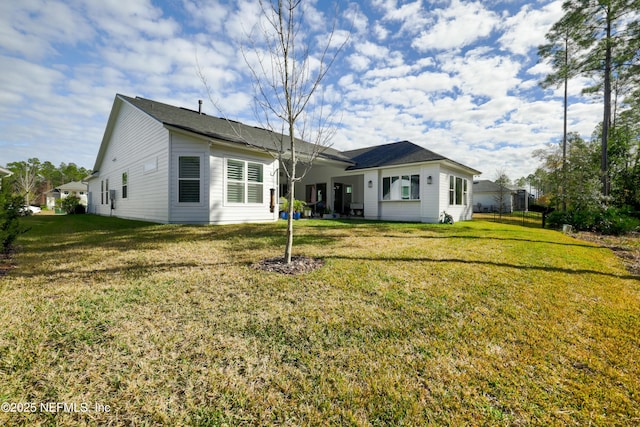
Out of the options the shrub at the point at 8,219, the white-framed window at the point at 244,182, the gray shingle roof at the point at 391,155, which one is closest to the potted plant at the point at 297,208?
the white-framed window at the point at 244,182

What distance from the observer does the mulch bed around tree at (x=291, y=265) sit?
4.04 meters

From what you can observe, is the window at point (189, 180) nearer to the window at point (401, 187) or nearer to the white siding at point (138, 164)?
the white siding at point (138, 164)

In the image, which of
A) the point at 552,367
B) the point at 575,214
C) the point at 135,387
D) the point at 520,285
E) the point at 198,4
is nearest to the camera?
the point at 135,387

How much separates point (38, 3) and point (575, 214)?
21.3 meters

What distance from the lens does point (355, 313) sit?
2705 mm

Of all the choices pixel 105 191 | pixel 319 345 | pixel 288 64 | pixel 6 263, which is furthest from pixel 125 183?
pixel 319 345

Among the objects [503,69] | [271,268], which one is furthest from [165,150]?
[503,69]

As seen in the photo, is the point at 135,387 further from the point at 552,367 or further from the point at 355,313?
the point at 552,367

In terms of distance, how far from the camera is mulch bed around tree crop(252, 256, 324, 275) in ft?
13.3

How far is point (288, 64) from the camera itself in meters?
4.30

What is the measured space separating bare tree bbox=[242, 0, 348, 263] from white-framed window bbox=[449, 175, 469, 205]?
11.3 metres

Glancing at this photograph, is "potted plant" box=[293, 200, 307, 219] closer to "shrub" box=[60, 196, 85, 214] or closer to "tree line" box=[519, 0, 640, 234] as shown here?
"tree line" box=[519, 0, 640, 234]

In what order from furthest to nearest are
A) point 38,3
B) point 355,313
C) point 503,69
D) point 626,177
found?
point 626,177, point 503,69, point 38,3, point 355,313

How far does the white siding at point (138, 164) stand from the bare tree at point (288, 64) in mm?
6660
